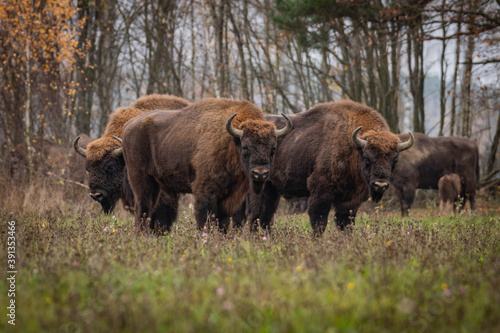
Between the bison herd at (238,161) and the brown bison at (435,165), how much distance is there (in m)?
6.41

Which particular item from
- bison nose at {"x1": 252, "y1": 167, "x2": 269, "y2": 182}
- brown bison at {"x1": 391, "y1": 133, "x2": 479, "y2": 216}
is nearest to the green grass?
bison nose at {"x1": 252, "y1": 167, "x2": 269, "y2": 182}

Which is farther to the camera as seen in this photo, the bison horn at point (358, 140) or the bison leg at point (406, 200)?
the bison leg at point (406, 200)

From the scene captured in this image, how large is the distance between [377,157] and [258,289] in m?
4.22

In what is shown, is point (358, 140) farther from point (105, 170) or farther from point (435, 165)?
point (435, 165)

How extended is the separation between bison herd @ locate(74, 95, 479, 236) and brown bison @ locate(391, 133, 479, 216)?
6.41 meters

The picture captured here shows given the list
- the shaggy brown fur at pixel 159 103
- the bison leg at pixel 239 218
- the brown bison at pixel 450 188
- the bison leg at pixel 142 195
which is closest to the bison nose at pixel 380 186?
the bison leg at pixel 239 218

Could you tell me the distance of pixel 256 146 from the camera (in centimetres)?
663

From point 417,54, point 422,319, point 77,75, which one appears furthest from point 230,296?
point 77,75

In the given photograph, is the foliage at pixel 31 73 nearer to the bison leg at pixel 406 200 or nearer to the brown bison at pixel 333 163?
the brown bison at pixel 333 163

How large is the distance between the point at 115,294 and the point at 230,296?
2.66 feet

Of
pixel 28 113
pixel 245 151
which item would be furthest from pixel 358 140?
pixel 28 113

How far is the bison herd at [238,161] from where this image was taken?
22.9 feet

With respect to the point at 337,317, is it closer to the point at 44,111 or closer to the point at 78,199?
the point at 78,199

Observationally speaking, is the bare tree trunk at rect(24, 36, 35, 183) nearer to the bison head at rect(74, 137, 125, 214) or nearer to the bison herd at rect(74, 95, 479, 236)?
the bison herd at rect(74, 95, 479, 236)
